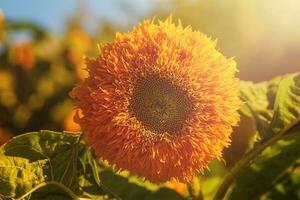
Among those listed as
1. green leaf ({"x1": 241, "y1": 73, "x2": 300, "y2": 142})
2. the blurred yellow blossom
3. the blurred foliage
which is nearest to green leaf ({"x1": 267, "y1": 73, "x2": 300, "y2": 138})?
green leaf ({"x1": 241, "y1": 73, "x2": 300, "y2": 142})

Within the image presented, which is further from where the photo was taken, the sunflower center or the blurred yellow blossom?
the blurred yellow blossom

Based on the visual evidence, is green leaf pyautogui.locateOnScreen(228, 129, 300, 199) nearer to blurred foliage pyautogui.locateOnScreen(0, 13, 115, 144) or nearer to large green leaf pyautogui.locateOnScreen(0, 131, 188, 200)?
large green leaf pyautogui.locateOnScreen(0, 131, 188, 200)

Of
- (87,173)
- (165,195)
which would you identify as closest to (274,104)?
(165,195)

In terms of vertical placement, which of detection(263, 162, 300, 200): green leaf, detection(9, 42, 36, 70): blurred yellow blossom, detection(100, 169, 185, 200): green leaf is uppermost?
detection(9, 42, 36, 70): blurred yellow blossom

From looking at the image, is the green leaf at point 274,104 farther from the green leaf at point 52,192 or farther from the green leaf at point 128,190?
the green leaf at point 52,192

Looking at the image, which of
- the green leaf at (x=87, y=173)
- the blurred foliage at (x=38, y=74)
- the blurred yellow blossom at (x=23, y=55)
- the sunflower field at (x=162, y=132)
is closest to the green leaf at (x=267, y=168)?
the sunflower field at (x=162, y=132)

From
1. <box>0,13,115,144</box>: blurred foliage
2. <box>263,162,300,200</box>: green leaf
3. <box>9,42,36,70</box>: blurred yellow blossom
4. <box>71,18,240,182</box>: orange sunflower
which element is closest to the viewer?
<box>71,18,240,182</box>: orange sunflower

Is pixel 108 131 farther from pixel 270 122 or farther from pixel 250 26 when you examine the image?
pixel 250 26
